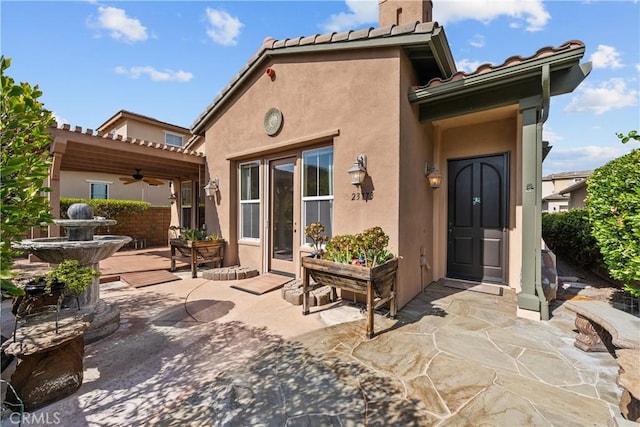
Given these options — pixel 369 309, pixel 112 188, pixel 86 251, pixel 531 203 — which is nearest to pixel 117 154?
pixel 86 251

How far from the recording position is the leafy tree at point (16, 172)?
5.24ft

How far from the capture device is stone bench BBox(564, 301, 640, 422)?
6.07ft

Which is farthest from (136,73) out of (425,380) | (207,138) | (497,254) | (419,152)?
(497,254)

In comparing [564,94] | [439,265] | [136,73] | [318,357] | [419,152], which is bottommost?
[318,357]

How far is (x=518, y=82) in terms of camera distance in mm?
3910

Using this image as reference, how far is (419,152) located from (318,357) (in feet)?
13.2

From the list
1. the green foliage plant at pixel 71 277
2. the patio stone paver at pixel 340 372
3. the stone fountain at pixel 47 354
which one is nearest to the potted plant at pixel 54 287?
the green foliage plant at pixel 71 277

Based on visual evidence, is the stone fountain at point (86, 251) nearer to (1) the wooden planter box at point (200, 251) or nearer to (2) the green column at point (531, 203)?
(1) the wooden planter box at point (200, 251)

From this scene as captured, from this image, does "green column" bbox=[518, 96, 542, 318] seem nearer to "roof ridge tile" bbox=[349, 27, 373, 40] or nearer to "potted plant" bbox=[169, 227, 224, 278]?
"roof ridge tile" bbox=[349, 27, 373, 40]

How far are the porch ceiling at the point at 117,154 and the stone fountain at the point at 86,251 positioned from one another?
2592 mm

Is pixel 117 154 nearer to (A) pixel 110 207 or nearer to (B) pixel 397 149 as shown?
(B) pixel 397 149

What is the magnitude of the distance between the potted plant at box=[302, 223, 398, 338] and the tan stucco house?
433mm

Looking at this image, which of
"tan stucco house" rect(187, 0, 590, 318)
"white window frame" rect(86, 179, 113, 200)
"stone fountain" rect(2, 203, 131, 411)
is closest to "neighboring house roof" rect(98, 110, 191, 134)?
"white window frame" rect(86, 179, 113, 200)

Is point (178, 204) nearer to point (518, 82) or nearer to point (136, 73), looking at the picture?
point (136, 73)
